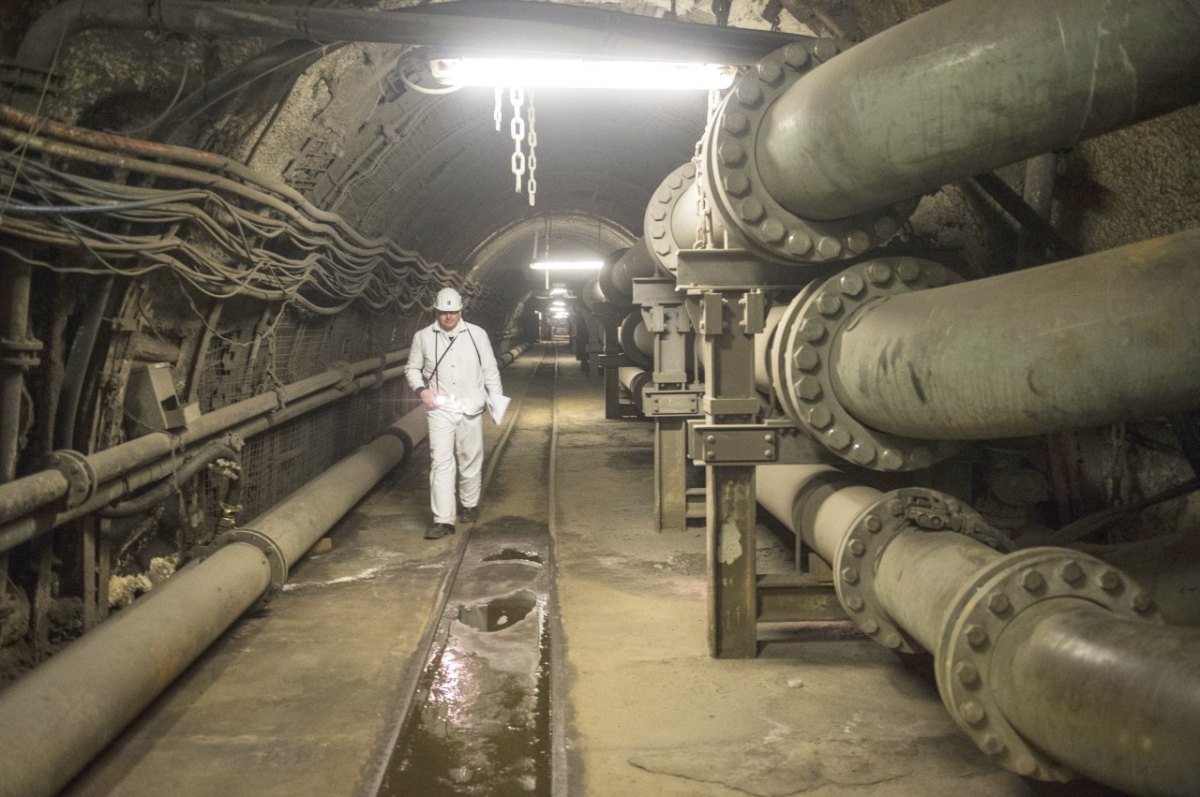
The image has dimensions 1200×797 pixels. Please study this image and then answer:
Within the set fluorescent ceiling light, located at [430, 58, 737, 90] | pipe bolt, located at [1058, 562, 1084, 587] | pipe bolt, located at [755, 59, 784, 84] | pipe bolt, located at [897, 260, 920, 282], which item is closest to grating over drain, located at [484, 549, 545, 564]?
fluorescent ceiling light, located at [430, 58, 737, 90]

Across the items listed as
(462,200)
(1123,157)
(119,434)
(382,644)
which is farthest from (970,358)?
(462,200)

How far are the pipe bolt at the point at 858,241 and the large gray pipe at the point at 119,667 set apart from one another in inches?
127

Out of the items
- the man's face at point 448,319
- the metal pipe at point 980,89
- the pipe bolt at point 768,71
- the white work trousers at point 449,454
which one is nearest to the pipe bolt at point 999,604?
the metal pipe at point 980,89

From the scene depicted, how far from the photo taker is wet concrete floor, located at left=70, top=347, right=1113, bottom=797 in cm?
340

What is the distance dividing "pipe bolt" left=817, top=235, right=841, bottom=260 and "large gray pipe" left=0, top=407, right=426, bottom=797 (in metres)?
3.11

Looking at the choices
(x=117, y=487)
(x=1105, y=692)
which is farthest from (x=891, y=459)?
(x=117, y=487)

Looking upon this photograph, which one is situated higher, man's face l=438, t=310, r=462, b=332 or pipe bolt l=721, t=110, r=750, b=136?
pipe bolt l=721, t=110, r=750, b=136

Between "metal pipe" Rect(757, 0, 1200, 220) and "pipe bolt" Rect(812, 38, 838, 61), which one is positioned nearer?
"metal pipe" Rect(757, 0, 1200, 220)

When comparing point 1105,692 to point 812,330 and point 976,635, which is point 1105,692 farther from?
point 812,330

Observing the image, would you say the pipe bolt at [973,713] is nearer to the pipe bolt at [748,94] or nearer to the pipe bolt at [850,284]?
the pipe bolt at [850,284]

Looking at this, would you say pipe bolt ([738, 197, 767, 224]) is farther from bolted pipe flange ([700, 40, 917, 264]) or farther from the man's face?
the man's face

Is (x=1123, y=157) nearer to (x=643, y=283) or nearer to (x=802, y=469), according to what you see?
(x=802, y=469)

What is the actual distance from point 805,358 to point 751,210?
634mm

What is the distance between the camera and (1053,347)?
261 centimetres
